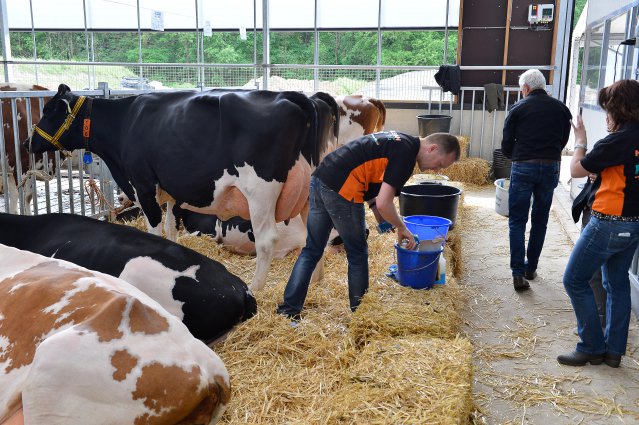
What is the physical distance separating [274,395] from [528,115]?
136 inches

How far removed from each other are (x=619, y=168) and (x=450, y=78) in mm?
8864

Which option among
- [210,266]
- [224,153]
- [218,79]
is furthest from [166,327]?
[218,79]

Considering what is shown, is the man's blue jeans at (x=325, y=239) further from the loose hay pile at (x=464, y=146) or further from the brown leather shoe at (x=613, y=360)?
the loose hay pile at (x=464, y=146)

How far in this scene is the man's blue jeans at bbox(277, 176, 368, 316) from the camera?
412 cm

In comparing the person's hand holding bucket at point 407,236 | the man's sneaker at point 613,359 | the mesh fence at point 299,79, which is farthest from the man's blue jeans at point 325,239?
the mesh fence at point 299,79

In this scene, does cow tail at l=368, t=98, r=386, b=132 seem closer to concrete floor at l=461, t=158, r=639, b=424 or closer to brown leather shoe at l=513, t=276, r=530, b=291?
concrete floor at l=461, t=158, r=639, b=424

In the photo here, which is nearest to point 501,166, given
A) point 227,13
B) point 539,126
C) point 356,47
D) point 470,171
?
point 470,171

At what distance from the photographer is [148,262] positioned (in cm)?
339

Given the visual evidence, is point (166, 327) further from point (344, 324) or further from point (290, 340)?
point (344, 324)

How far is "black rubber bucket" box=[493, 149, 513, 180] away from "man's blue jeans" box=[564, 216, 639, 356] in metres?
7.73

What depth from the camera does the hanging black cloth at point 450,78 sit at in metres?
12.0

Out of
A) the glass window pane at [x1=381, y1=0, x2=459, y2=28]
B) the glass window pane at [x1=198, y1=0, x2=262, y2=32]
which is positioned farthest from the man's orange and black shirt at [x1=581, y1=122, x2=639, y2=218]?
the glass window pane at [x1=198, y1=0, x2=262, y2=32]

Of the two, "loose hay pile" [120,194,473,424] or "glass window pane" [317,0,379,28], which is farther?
"glass window pane" [317,0,379,28]

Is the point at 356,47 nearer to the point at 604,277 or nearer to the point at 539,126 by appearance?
the point at 539,126
